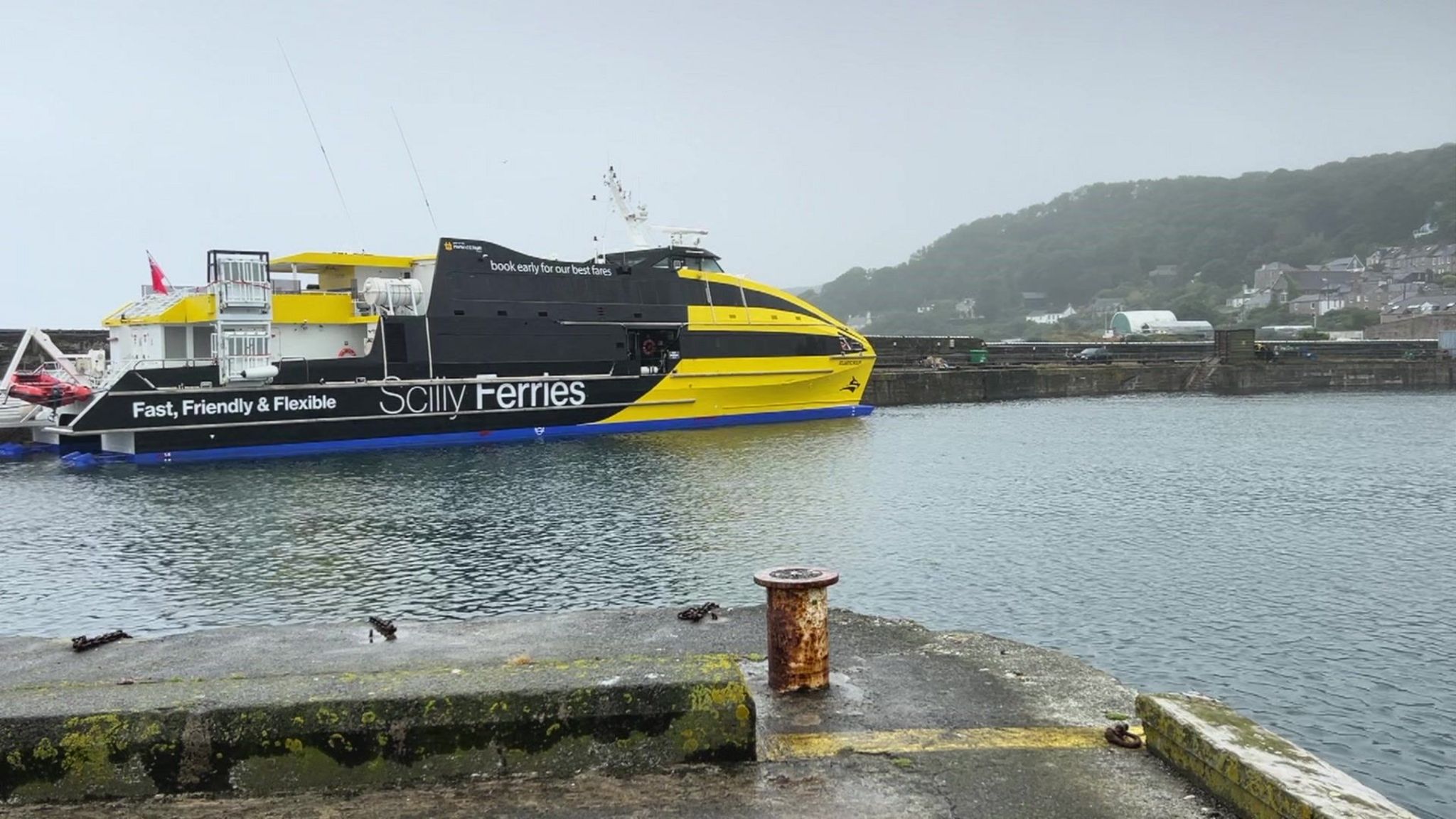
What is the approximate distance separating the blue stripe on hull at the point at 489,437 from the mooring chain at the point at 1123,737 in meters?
21.9

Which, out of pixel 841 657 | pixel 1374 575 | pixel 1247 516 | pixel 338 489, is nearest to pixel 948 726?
pixel 841 657

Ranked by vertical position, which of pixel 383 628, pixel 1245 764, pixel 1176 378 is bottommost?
pixel 383 628

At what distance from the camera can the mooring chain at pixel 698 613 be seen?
22.5ft

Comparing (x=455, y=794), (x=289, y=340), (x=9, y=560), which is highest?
(x=289, y=340)

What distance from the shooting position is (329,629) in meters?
6.77

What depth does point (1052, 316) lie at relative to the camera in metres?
145

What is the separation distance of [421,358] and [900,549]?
15.6 meters

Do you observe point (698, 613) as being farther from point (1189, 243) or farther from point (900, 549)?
point (1189, 243)

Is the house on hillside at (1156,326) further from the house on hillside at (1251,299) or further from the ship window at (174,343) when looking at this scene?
the ship window at (174,343)

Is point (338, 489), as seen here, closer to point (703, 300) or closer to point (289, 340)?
point (289, 340)

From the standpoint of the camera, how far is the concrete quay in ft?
11.7

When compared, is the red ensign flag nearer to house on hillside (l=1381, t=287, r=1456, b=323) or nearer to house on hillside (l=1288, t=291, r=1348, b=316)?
house on hillside (l=1381, t=287, r=1456, b=323)

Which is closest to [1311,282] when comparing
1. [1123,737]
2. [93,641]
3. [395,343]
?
[395,343]

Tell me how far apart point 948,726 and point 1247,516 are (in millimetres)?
12078
